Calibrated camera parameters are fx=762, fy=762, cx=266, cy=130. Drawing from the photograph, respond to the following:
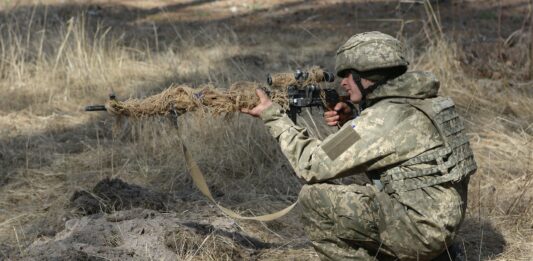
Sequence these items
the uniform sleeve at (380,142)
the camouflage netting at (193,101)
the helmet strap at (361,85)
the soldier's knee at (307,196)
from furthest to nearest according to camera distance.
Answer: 1. the camouflage netting at (193,101)
2. the soldier's knee at (307,196)
3. the helmet strap at (361,85)
4. the uniform sleeve at (380,142)

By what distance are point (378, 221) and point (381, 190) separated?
15cm

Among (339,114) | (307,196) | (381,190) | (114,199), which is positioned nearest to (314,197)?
(307,196)

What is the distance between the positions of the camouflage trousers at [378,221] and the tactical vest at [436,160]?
0.06 metres

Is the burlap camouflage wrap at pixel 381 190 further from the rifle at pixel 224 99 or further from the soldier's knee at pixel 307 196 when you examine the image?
the rifle at pixel 224 99

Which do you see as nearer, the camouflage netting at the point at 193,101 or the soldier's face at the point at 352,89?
the soldier's face at the point at 352,89

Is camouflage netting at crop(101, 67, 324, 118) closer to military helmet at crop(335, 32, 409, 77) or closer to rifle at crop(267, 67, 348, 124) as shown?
rifle at crop(267, 67, 348, 124)

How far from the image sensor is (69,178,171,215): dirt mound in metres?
4.90

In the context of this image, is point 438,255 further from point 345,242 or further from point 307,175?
point 307,175

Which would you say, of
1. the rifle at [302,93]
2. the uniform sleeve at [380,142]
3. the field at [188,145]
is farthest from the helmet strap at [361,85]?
the field at [188,145]

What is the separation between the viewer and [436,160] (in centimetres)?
356

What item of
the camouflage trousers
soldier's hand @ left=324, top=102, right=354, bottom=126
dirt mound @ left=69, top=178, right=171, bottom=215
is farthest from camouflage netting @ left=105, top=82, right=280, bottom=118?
dirt mound @ left=69, top=178, right=171, bottom=215

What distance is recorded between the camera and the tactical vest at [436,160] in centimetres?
355

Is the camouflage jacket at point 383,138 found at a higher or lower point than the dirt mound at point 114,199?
higher

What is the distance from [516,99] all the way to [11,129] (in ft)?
15.1
